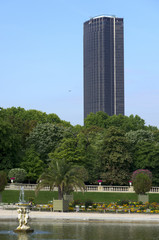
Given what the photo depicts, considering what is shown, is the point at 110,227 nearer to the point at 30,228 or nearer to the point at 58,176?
the point at 30,228

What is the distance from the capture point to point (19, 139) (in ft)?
256

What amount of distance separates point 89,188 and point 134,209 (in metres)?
24.8

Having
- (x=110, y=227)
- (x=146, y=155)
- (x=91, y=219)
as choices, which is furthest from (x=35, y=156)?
(x=110, y=227)

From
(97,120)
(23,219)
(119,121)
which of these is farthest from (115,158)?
(97,120)

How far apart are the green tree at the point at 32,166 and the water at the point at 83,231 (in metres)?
39.9

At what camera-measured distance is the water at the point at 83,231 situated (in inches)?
1089

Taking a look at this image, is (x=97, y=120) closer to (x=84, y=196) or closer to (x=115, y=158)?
(x=115, y=158)

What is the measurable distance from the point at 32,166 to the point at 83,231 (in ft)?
156

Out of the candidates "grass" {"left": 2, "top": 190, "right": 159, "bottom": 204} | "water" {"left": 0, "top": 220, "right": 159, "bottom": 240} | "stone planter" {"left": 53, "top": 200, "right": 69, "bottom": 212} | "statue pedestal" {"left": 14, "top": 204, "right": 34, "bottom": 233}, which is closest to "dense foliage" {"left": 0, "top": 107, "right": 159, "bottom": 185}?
"grass" {"left": 2, "top": 190, "right": 159, "bottom": 204}

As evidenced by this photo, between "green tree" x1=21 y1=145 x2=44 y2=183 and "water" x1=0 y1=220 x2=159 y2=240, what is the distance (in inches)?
1572

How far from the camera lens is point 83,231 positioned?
1203 inches

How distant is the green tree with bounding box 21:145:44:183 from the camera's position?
76250 millimetres

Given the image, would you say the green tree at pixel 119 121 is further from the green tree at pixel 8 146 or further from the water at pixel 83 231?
the water at pixel 83 231

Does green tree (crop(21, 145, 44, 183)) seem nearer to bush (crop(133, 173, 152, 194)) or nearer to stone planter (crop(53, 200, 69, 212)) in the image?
bush (crop(133, 173, 152, 194))
